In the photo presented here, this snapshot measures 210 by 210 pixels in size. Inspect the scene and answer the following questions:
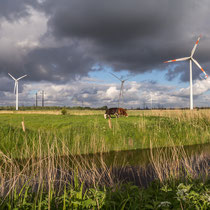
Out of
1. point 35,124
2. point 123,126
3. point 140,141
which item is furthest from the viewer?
point 35,124

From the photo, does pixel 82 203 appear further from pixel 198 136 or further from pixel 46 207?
pixel 198 136

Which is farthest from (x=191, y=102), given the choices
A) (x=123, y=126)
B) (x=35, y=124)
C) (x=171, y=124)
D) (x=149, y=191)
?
(x=149, y=191)

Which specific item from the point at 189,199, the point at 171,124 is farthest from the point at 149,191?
the point at 171,124

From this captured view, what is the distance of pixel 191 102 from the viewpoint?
34.4 m

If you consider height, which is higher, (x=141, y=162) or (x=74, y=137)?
(x=74, y=137)

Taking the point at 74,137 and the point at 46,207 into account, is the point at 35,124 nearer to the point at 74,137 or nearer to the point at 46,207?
the point at 74,137

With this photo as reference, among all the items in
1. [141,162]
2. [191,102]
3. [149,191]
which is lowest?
[141,162]

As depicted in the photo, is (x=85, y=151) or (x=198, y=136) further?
(x=198, y=136)

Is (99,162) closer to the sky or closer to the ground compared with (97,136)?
closer to the ground

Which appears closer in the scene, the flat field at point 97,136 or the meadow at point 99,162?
the meadow at point 99,162

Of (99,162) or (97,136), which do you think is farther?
(97,136)

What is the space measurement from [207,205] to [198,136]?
48.1 ft

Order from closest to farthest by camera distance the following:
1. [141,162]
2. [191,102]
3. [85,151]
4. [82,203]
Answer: [82,203]
[141,162]
[85,151]
[191,102]

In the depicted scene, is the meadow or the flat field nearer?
the meadow
